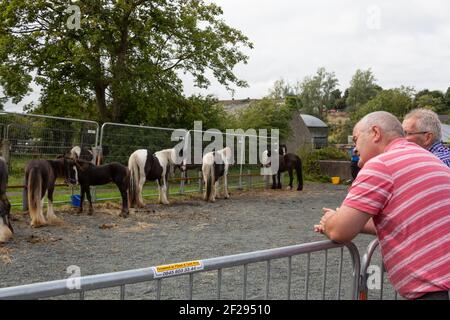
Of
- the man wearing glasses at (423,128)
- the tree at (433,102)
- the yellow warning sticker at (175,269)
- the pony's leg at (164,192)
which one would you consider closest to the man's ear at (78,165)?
the pony's leg at (164,192)

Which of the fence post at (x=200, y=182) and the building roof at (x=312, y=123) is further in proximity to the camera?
the building roof at (x=312, y=123)

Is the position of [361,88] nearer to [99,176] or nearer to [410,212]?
[99,176]

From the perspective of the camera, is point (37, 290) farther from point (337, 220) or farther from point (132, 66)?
point (132, 66)

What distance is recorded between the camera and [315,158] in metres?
24.9

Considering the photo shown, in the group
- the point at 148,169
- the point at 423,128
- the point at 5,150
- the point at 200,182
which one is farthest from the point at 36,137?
the point at 423,128

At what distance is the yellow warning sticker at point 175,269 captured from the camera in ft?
6.13

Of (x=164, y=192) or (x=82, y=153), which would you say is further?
(x=164, y=192)

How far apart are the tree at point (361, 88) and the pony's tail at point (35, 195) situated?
2965 inches

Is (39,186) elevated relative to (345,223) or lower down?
lower down

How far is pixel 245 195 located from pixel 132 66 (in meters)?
8.00

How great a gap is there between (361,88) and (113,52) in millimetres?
67996

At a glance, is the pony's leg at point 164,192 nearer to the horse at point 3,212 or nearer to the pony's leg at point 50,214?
the pony's leg at point 50,214

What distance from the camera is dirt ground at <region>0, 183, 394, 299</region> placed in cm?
479
